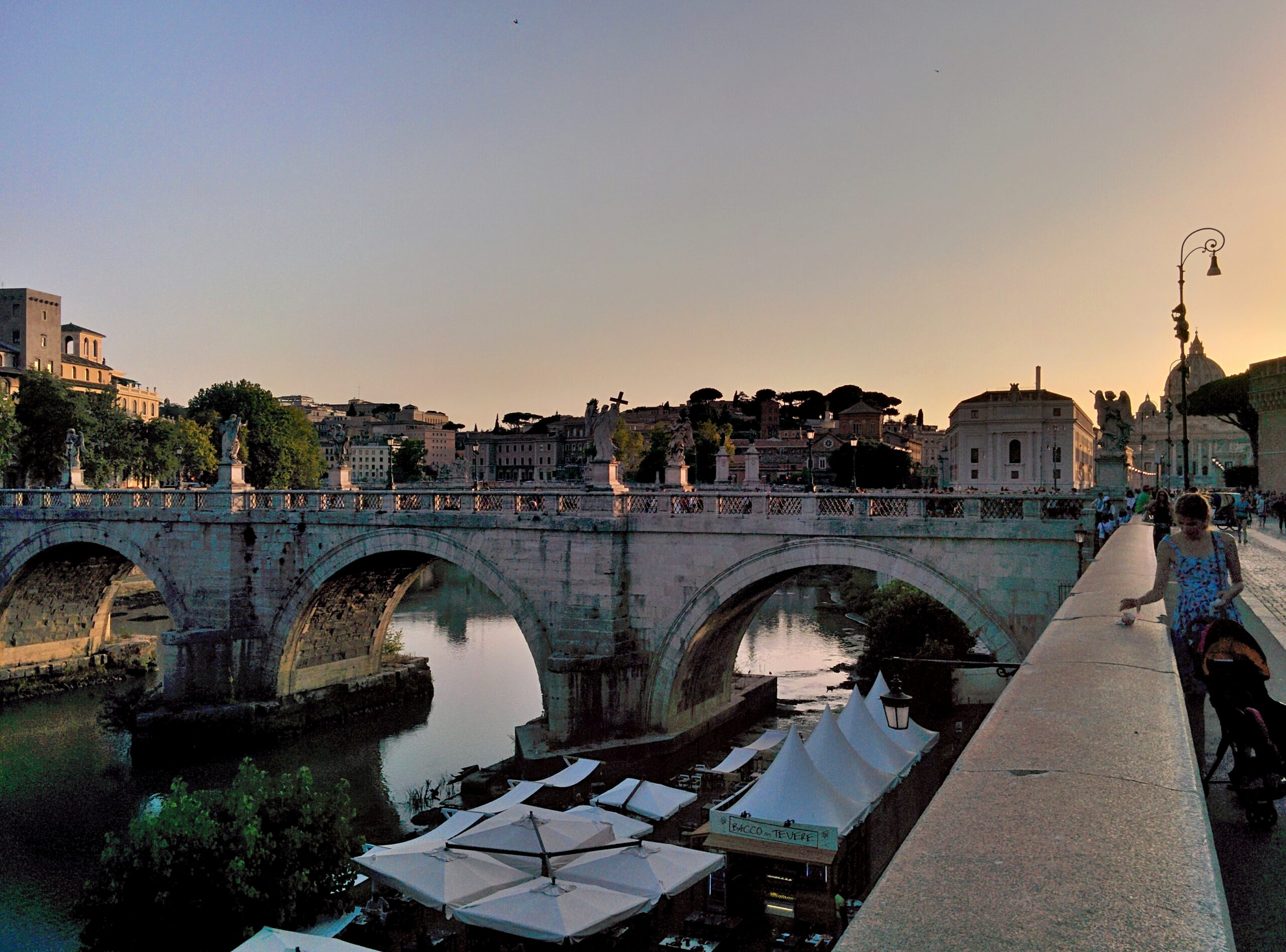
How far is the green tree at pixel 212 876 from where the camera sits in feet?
37.2

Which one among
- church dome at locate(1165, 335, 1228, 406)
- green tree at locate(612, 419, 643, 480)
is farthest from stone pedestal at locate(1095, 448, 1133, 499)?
church dome at locate(1165, 335, 1228, 406)

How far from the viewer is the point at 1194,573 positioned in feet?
13.7

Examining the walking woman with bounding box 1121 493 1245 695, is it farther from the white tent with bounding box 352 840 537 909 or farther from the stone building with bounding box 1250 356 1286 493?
the stone building with bounding box 1250 356 1286 493

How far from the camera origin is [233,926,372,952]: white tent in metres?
9.80

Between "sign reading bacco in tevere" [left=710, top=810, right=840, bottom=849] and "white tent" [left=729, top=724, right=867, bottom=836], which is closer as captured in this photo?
"sign reading bacco in tevere" [left=710, top=810, right=840, bottom=849]

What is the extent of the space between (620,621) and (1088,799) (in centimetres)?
1507

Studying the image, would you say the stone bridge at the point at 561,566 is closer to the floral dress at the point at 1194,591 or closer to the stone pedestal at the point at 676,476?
the stone pedestal at the point at 676,476

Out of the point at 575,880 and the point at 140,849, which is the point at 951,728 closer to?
the point at 575,880

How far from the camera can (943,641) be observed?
2500 cm

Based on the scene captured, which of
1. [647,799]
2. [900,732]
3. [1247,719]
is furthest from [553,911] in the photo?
[1247,719]

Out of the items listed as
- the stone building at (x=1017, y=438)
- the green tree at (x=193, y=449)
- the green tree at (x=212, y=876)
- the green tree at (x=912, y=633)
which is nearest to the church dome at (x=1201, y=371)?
the stone building at (x=1017, y=438)

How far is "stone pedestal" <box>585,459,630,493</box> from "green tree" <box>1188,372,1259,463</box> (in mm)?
39533

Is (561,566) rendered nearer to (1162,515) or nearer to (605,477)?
(605,477)

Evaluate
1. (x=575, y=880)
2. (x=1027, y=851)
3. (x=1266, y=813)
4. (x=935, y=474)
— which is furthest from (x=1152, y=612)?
(x=935, y=474)
